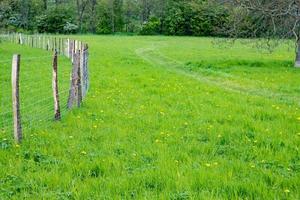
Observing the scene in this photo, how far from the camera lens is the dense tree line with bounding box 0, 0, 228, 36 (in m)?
96.9

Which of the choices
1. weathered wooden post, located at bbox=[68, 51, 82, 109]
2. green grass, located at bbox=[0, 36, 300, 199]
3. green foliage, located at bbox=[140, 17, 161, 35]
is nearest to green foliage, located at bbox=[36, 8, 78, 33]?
green foliage, located at bbox=[140, 17, 161, 35]

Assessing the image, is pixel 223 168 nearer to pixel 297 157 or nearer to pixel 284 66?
pixel 297 157

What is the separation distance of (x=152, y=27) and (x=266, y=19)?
76845mm

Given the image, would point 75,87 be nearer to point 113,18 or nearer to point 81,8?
point 113,18

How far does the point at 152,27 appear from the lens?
10100 centimetres

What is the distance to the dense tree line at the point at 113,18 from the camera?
96.9 metres

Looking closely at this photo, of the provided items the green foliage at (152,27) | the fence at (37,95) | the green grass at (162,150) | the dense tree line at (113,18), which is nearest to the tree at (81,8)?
the dense tree line at (113,18)

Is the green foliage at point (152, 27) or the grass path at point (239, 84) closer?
the grass path at point (239, 84)

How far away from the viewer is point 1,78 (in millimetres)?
18141

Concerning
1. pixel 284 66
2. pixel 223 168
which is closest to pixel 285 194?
pixel 223 168

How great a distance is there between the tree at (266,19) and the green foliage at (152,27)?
246ft

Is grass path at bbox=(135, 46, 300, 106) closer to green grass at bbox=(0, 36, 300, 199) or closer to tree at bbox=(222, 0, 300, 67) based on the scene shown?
green grass at bbox=(0, 36, 300, 199)

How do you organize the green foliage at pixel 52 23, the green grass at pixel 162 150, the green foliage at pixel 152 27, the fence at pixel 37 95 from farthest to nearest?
the green foliage at pixel 52 23 < the green foliage at pixel 152 27 < the fence at pixel 37 95 < the green grass at pixel 162 150

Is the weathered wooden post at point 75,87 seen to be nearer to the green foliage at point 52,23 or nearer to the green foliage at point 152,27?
the green foliage at point 152,27
